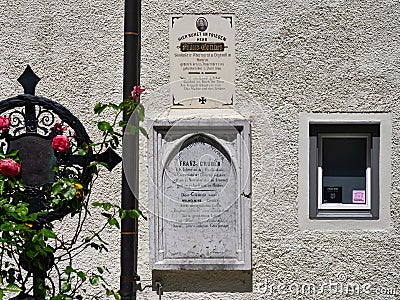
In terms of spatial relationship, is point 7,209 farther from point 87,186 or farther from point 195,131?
point 195,131

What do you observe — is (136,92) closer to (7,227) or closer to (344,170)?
(7,227)

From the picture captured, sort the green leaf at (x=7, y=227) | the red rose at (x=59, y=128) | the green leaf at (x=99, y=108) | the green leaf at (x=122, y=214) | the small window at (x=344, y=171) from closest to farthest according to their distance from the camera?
the green leaf at (x=7, y=227)
the green leaf at (x=122, y=214)
the green leaf at (x=99, y=108)
the red rose at (x=59, y=128)
the small window at (x=344, y=171)

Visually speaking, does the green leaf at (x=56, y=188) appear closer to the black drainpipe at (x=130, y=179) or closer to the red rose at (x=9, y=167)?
the red rose at (x=9, y=167)

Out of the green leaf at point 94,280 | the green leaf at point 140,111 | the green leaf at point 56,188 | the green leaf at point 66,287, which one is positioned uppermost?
the green leaf at point 140,111

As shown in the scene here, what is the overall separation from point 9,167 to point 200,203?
1702 millimetres

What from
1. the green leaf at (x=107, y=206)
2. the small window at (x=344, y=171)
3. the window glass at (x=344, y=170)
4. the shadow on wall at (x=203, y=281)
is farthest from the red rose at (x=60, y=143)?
the window glass at (x=344, y=170)

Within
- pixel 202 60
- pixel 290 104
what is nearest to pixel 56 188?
pixel 202 60

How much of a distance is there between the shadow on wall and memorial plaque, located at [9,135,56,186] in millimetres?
1335

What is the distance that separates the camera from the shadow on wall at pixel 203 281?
22.5 feet

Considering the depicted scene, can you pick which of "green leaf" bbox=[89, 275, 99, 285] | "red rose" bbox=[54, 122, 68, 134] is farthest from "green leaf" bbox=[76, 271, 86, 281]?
"red rose" bbox=[54, 122, 68, 134]

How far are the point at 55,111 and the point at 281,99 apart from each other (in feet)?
6.67

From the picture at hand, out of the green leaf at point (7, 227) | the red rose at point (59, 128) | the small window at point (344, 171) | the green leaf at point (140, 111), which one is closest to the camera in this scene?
the green leaf at point (7, 227)

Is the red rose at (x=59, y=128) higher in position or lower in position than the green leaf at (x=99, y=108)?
lower

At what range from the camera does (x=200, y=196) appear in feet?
22.2
